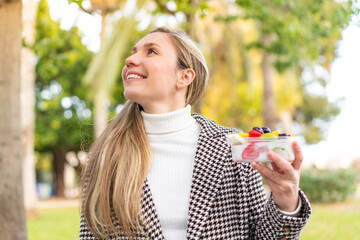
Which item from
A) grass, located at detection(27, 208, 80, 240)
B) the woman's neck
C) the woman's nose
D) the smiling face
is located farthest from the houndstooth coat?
grass, located at detection(27, 208, 80, 240)

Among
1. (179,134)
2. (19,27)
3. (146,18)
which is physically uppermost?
(146,18)

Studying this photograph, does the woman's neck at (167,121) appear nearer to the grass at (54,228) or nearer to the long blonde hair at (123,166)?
the long blonde hair at (123,166)

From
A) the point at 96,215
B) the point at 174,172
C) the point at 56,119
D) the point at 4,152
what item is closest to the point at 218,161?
the point at 174,172

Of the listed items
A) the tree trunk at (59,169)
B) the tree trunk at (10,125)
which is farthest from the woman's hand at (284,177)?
the tree trunk at (59,169)

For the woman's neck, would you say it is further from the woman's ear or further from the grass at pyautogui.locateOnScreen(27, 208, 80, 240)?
the grass at pyautogui.locateOnScreen(27, 208, 80, 240)

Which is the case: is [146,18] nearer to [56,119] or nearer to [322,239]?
[322,239]

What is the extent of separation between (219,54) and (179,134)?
54.1ft

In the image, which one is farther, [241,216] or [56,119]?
[56,119]

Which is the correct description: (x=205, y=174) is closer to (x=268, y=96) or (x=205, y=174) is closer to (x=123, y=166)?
(x=123, y=166)

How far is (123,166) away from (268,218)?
32.5 inches

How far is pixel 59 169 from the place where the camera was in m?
32.4

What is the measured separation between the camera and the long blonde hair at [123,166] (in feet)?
8.13

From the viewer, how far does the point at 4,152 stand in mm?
5453

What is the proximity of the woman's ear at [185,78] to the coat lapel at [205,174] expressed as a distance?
27 centimetres
